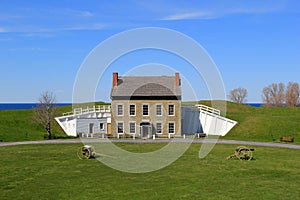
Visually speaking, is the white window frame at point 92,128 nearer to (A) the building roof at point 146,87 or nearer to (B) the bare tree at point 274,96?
(A) the building roof at point 146,87

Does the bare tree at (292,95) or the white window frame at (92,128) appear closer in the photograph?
the white window frame at (92,128)

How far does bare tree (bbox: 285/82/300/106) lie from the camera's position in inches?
4072

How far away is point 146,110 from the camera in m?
52.5

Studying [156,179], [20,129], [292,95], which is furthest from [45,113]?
[292,95]

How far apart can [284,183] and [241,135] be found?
101 ft

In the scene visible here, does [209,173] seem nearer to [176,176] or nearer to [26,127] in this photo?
[176,176]

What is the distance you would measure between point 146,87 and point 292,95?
63.7 meters

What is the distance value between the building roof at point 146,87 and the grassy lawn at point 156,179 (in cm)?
2180

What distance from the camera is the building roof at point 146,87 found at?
52.2 metres

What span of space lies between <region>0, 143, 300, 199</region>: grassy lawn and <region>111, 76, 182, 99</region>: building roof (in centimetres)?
2180

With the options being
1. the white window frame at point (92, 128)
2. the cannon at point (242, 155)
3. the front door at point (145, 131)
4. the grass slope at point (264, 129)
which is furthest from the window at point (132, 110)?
the cannon at point (242, 155)

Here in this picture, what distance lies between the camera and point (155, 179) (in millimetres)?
21516

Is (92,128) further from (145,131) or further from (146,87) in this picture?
(146,87)

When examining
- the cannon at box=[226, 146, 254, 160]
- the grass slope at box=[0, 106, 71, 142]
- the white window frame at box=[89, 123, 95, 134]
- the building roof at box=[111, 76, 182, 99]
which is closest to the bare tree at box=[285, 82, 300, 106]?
the building roof at box=[111, 76, 182, 99]
